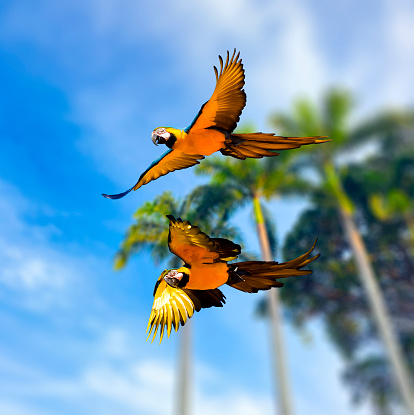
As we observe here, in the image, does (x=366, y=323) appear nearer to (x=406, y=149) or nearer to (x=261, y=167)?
(x=406, y=149)

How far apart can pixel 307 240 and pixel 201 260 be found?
1409 centimetres

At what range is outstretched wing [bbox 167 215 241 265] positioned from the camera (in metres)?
3.25

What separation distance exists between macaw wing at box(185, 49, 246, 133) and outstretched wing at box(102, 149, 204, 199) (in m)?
0.35

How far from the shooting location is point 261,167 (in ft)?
45.5

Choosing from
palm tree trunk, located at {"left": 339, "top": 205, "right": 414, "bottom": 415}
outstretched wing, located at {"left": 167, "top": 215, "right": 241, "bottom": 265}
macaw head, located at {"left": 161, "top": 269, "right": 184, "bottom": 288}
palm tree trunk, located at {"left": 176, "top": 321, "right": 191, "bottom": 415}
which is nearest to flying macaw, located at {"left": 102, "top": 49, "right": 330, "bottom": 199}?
outstretched wing, located at {"left": 167, "top": 215, "right": 241, "bottom": 265}

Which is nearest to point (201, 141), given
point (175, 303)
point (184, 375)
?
point (175, 303)

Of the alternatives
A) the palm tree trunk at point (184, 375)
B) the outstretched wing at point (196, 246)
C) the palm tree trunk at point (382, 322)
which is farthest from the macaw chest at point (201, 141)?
the palm tree trunk at point (382, 322)

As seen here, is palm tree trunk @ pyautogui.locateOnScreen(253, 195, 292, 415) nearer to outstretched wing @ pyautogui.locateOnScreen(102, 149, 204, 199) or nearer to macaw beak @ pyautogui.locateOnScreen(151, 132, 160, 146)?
outstretched wing @ pyautogui.locateOnScreen(102, 149, 204, 199)

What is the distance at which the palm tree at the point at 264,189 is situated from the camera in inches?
442

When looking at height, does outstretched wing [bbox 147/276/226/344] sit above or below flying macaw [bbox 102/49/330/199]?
below

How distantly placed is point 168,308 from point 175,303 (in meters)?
0.08

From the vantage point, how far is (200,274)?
3549 mm

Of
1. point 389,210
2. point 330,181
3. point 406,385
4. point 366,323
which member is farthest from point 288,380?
point 366,323

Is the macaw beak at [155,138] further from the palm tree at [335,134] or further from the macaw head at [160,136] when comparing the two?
the palm tree at [335,134]
